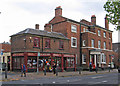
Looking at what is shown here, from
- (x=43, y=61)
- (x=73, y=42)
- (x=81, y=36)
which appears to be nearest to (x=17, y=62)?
(x=43, y=61)

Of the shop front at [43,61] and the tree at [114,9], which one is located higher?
the tree at [114,9]

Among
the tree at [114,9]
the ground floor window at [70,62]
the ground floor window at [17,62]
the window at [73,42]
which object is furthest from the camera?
the window at [73,42]

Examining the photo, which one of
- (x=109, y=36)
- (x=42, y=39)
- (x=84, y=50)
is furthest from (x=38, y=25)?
(x=109, y=36)

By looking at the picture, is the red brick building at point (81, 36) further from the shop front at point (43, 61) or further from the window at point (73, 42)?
the shop front at point (43, 61)

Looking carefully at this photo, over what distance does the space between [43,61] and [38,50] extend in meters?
2.02

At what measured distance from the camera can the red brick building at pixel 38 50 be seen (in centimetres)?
2691

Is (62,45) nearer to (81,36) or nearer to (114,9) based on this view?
(81,36)

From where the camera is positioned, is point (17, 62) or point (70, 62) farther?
point (70, 62)

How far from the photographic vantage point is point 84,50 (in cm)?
3744

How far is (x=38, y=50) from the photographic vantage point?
2817cm

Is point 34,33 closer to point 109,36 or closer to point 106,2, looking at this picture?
point 106,2

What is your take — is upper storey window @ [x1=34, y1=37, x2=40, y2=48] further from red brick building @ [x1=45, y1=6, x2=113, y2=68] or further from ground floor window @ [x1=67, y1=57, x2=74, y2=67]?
red brick building @ [x1=45, y1=6, x2=113, y2=68]

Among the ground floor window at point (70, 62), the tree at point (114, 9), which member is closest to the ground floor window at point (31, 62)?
the ground floor window at point (70, 62)

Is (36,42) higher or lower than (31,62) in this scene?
higher
